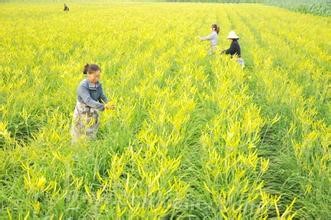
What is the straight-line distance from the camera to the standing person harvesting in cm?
438

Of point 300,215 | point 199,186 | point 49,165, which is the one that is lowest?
point 300,215

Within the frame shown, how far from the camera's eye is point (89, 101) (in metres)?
4.41

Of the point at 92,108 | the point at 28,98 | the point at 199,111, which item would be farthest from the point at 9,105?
the point at 199,111

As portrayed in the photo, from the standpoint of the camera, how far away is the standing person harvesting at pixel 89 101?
4375 millimetres

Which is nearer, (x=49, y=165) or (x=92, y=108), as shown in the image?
(x=49, y=165)

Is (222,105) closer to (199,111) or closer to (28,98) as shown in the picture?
(199,111)

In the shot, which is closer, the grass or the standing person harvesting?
the grass

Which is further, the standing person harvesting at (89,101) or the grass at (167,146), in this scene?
the standing person harvesting at (89,101)

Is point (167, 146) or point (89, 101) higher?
point (89, 101)

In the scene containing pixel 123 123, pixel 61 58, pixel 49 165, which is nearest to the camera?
pixel 49 165

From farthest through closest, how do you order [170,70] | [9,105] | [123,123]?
[170,70] < [9,105] < [123,123]

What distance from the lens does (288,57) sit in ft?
33.2

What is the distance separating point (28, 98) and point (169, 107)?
212 centimetres

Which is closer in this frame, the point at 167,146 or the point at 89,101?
the point at 167,146
